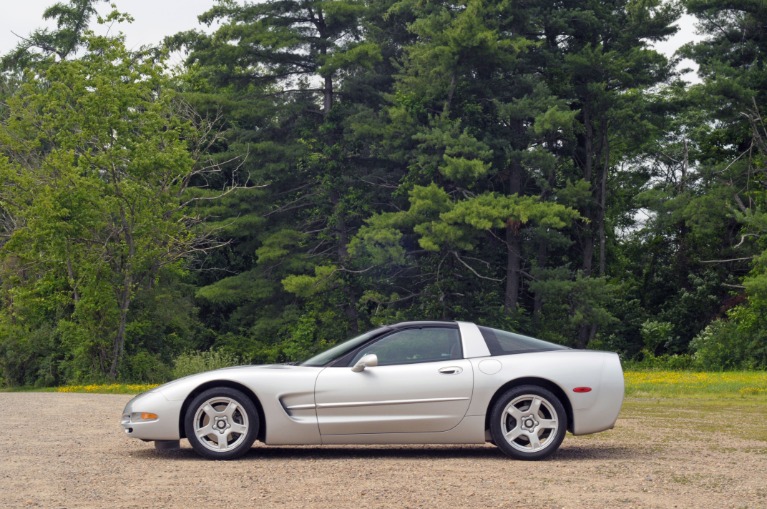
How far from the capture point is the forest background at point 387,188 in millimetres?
31000

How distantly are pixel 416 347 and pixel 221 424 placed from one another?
2023 mm

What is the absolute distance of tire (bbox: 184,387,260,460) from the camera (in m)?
9.73

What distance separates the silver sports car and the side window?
12cm

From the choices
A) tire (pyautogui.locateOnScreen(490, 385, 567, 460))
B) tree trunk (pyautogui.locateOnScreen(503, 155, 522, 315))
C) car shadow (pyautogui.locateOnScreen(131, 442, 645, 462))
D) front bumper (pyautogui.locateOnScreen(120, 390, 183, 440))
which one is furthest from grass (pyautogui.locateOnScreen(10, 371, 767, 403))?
tree trunk (pyautogui.locateOnScreen(503, 155, 522, 315))

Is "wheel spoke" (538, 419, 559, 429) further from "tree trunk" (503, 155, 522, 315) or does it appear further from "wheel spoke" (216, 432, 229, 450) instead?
"tree trunk" (503, 155, 522, 315)

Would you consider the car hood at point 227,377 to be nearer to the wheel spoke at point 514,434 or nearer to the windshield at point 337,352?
the windshield at point 337,352

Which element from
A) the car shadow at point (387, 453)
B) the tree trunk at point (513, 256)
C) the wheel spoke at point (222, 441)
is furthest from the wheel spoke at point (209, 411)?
the tree trunk at point (513, 256)

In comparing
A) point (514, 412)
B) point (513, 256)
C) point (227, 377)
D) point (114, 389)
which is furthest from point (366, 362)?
point (513, 256)

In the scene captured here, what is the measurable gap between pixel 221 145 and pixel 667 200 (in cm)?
1959

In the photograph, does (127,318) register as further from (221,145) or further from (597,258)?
(597,258)

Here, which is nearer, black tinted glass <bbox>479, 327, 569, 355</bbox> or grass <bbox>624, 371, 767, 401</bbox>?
black tinted glass <bbox>479, 327, 569, 355</bbox>

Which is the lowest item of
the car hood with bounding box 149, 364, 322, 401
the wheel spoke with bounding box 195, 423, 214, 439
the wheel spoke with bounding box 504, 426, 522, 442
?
the wheel spoke with bounding box 504, 426, 522, 442

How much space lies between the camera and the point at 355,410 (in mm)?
9859

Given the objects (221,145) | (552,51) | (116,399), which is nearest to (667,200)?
(552,51)
